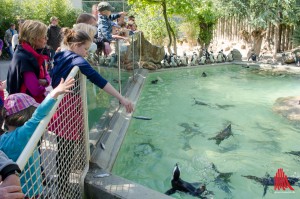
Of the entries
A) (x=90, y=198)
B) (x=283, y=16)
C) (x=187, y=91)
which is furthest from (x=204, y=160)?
(x=283, y=16)

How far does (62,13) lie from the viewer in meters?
15.4

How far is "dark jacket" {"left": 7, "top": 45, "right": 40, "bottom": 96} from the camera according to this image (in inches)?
103

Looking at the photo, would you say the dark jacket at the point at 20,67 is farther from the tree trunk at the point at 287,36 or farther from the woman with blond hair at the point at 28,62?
the tree trunk at the point at 287,36

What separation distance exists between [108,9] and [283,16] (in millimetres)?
9832

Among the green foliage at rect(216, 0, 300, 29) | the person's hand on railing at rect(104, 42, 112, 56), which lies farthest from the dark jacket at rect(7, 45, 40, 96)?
the green foliage at rect(216, 0, 300, 29)

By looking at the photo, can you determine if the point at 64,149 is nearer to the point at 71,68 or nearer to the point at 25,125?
the point at 25,125

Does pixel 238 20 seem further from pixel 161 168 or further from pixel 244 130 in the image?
pixel 161 168

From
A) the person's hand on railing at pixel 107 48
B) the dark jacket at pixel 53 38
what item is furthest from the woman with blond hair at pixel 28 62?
the dark jacket at pixel 53 38

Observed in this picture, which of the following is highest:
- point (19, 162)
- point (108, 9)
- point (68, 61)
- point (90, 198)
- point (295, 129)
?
point (108, 9)

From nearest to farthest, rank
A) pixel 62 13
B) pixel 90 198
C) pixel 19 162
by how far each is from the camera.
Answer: pixel 19 162 < pixel 90 198 < pixel 62 13

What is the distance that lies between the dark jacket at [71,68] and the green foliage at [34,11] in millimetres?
12299

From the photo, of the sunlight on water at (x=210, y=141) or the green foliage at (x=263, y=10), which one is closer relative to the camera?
the sunlight on water at (x=210, y=141)

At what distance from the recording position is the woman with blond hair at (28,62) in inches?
104

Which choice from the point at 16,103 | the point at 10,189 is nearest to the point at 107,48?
the point at 16,103
